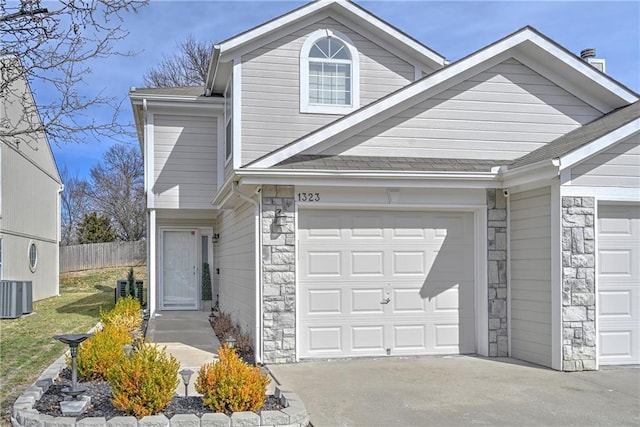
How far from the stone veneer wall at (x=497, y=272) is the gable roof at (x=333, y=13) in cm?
465

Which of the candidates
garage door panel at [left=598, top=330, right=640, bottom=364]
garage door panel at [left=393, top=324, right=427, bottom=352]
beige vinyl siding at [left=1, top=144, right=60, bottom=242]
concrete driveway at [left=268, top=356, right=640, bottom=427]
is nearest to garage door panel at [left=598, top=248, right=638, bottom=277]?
garage door panel at [left=598, top=330, right=640, bottom=364]

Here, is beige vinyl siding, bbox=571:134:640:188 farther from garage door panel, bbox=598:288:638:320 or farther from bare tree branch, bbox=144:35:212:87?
bare tree branch, bbox=144:35:212:87

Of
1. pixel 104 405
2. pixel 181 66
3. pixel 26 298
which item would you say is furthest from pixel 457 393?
pixel 181 66

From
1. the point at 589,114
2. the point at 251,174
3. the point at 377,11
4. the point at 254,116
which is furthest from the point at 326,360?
the point at 377,11

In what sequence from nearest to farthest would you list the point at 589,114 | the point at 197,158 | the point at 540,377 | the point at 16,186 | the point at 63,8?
the point at 63,8
the point at 540,377
the point at 589,114
the point at 197,158
the point at 16,186

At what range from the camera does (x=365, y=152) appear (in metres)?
9.55

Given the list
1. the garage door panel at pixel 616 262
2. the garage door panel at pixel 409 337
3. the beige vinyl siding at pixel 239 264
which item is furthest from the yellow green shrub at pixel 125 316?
the garage door panel at pixel 616 262

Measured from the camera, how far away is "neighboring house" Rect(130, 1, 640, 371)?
27.1 feet

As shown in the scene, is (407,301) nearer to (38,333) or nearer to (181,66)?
(38,333)

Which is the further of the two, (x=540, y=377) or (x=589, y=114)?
(x=589, y=114)

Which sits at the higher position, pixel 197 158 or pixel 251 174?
pixel 197 158

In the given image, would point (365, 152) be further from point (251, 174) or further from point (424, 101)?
point (251, 174)

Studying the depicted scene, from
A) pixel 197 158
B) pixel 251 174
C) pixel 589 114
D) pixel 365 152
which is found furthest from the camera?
pixel 197 158

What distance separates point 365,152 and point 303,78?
334 centimetres
